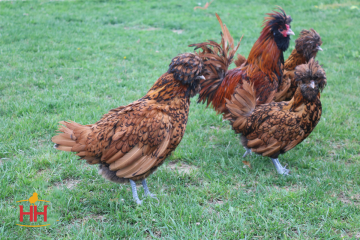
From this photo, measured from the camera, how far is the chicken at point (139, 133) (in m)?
3.14

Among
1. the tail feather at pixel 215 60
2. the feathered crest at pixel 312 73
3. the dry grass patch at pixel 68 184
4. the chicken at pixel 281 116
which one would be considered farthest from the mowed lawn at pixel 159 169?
the feathered crest at pixel 312 73

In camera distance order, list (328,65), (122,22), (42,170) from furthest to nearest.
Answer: (122,22) → (328,65) → (42,170)

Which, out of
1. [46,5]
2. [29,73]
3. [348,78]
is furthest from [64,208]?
[46,5]

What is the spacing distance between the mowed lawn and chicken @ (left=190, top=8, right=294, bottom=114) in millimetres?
958

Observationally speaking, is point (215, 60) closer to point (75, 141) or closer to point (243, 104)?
point (243, 104)

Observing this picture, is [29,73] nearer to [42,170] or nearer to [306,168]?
[42,170]

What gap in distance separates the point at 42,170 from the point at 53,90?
8.41 ft

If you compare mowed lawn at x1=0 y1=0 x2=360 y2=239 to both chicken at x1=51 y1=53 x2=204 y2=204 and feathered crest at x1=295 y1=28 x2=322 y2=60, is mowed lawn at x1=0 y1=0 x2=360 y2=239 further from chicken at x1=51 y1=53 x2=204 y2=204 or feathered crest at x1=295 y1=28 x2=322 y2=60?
feathered crest at x1=295 y1=28 x2=322 y2=60

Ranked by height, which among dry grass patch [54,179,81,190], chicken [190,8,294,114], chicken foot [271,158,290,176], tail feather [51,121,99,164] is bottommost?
dry grass patch [54,179,81,190]

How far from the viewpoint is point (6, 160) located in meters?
4.01

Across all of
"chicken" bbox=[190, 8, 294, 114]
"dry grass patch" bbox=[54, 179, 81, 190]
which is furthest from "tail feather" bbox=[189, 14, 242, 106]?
"dry grass patch" bbox=[54, 179, 81, 190]

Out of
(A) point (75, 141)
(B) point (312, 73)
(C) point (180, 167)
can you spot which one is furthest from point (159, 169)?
(B) point (312, 73)

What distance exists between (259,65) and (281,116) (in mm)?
1115

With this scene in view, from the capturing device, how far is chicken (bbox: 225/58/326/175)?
3.77 metres
